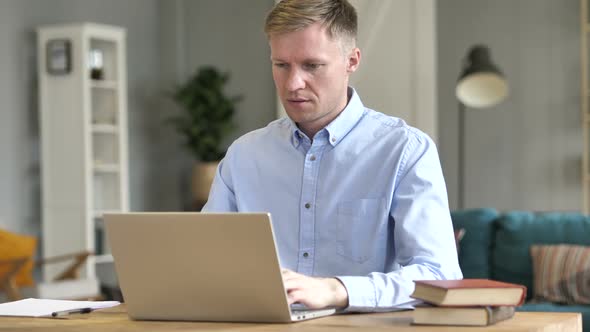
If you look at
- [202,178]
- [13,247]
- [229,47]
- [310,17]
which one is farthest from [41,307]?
[229,47]

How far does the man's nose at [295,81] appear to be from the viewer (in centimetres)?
204

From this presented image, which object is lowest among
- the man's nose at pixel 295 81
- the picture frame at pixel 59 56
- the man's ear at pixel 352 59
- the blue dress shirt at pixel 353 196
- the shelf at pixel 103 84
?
the blue dress shirt at pixel 353 196

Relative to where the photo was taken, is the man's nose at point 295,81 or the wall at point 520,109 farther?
the wall at point 520,109

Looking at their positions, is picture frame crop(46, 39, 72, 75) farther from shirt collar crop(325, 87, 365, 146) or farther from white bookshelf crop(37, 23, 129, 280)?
shirt collar crop(325, 87, 365, 146)

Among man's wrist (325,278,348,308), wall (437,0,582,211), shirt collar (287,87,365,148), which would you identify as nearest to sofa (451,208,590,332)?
wall (437,0,582,211)

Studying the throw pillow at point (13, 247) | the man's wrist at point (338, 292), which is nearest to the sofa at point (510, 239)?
the throw pillow at point (13, 247)

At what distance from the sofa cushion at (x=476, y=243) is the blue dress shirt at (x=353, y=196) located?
3.16 meters

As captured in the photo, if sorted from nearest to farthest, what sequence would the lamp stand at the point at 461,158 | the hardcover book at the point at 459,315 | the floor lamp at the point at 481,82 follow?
the hardcover book at the point at 459,315 < the floor lamp at the point at 481,82 < the lamp stand at the point at 461,158

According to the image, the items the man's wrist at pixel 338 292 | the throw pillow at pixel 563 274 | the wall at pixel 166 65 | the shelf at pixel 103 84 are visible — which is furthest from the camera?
the wall at pixel 166 65

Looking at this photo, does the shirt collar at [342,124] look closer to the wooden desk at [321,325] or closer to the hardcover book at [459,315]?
the wooden desk at [321,325]

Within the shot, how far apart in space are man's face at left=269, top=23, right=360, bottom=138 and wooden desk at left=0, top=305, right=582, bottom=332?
1.64 ft

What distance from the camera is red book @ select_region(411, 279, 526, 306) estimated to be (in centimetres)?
164

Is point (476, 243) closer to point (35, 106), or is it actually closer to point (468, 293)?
point (468, 293)

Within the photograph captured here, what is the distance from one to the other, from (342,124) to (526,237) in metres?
3.23
